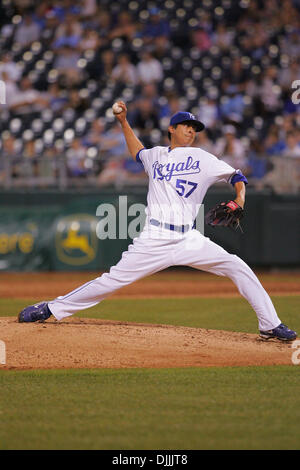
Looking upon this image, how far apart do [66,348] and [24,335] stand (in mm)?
411

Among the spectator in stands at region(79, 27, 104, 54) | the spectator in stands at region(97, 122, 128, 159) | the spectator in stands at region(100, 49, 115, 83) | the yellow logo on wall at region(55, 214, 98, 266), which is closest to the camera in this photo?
the yellow logo on wall at region(55, 214, 98, 266)

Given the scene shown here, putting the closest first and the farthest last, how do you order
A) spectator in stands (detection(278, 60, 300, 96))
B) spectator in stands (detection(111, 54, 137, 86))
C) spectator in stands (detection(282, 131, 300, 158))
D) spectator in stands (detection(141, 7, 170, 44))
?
spectator in stands (detection(282, 131, 300, 158))
spectator in stands (detection(278, 60, 300, 96))
spectator in stands (detection(111, 54, 137, 86))
spectator in stands (detection(141, 7, 170, 44))

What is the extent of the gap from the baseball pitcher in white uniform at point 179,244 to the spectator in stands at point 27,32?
11958 millimetres

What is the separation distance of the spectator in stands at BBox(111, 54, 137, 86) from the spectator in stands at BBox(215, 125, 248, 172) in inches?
96.2

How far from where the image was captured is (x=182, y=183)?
19.4ft

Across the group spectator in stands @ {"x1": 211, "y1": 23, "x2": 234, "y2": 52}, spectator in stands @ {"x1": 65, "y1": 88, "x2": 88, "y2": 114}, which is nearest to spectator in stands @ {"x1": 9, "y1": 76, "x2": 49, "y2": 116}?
spectator in stands @ {"x1": 65, "y1": 88, "x2": 88, "y2": 114}

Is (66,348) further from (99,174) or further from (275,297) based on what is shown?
(99,174)

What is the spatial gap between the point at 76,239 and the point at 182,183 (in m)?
7.06

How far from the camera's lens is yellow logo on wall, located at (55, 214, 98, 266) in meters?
12.7

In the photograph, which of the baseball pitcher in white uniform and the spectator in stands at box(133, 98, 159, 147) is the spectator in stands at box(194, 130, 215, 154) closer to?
the spectator in stands at box(133, 98, 159, 147)

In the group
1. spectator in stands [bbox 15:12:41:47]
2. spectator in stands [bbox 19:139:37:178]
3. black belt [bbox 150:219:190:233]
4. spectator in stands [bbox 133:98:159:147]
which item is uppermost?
spectator in stands [bbox 15:12:41:47]

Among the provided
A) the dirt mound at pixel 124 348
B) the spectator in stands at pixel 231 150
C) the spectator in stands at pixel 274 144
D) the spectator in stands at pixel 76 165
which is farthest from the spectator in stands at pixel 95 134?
the dirt mound at pixel 124 348

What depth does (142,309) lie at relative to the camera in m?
9.05

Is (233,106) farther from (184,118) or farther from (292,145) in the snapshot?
(184,118)
